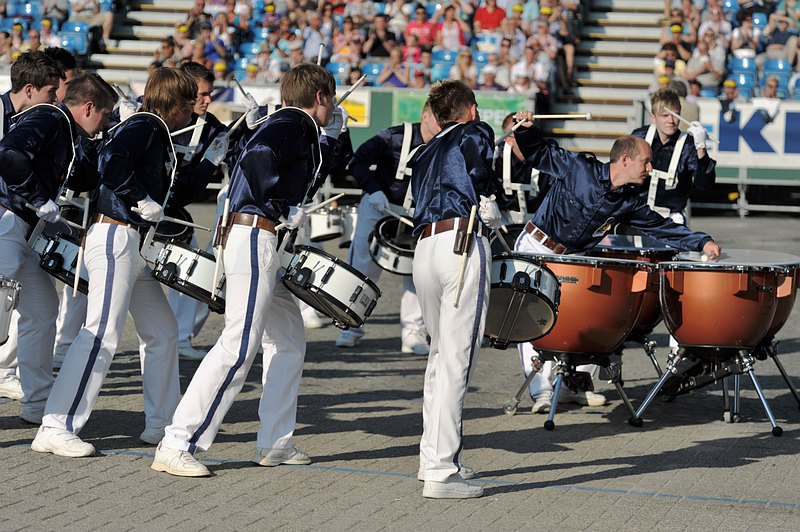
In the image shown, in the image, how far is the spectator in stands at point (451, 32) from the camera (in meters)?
19.3

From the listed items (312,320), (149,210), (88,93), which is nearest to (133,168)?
(149,210)

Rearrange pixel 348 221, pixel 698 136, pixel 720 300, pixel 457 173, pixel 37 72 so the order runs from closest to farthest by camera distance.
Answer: pixel 457 173 → pixel 37 72 → pixel 720 300 → pixel 698 136 → pixel 348 221

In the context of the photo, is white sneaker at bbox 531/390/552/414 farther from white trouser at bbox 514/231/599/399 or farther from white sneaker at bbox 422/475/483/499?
white sneaker at bbox 422/475/483/499

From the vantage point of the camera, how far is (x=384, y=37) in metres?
19.6

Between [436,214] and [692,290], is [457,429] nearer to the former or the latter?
[436,214]

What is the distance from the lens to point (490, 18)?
775 inches

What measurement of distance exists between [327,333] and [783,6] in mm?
12514

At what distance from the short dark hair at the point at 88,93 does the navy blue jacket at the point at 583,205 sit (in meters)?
2.25

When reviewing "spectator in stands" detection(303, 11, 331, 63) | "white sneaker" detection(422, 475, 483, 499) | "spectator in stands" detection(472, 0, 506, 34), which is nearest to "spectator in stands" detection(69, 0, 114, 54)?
"spectator in stands" detection(303, 11, 331, 63)

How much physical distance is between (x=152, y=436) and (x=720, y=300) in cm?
307

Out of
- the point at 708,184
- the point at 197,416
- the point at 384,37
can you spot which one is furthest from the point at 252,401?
the point at 384,37

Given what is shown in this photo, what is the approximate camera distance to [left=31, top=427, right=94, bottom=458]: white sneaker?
19.4 feet

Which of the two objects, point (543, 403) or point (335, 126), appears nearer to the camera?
point (335, 126)

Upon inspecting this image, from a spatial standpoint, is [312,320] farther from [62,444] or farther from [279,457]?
[62,444]
